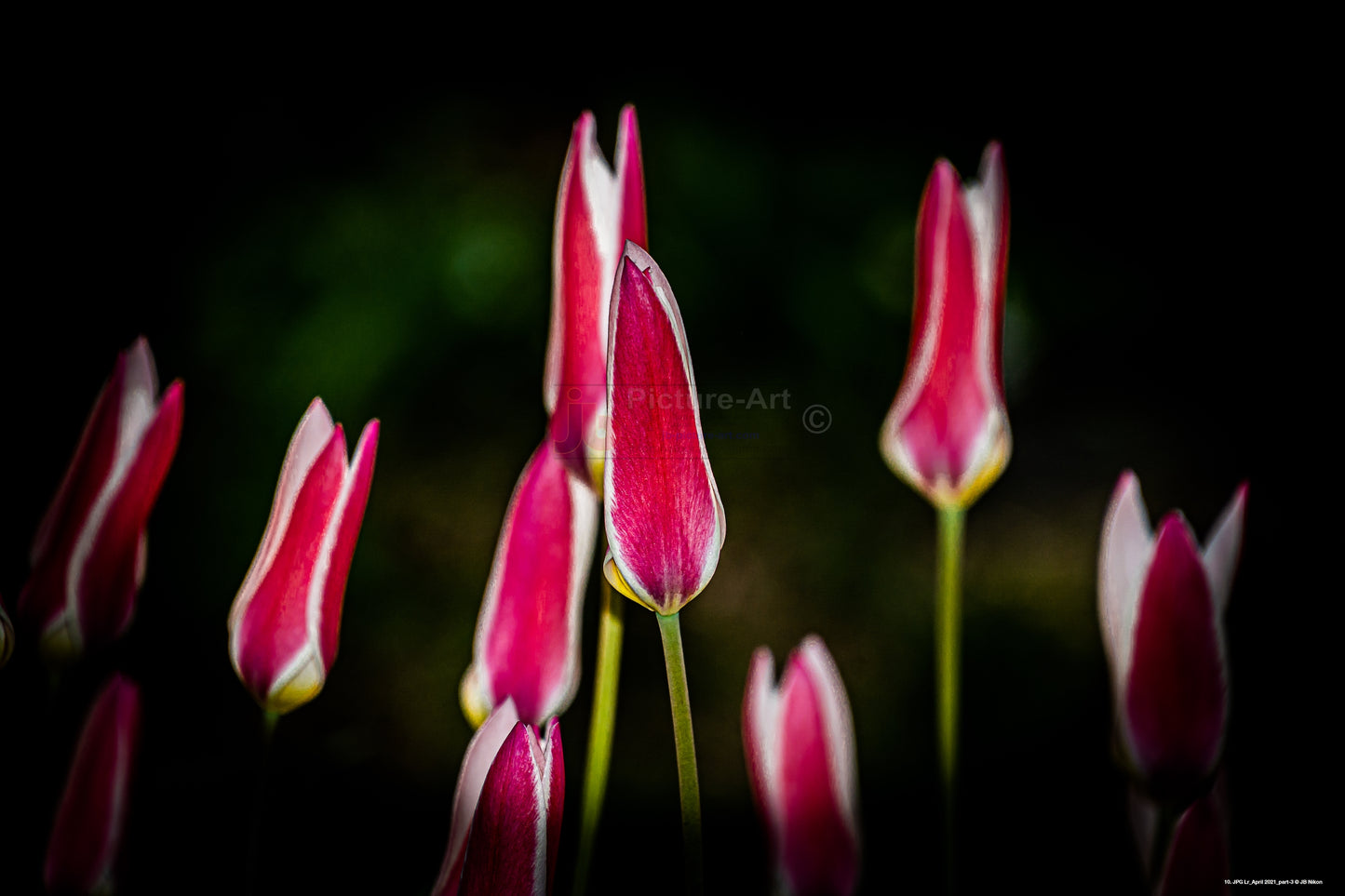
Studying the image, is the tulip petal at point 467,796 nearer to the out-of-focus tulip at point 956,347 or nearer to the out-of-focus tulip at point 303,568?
the out-of-focus tulip at point 303,568

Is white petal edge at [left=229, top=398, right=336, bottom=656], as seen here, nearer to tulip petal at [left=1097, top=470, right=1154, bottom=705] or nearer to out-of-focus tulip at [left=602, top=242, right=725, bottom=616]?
out-of-focus tulip at [left=602, top=242, right=725, bottom=616]

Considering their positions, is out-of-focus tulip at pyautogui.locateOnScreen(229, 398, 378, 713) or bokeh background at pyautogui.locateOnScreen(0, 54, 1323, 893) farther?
bokeh background at pyautogui.locateOnScreen(0, 54, 1323, 893)

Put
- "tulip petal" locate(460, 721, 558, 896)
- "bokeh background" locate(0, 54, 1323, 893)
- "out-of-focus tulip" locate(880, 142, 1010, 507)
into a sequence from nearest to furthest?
"tulip petal" locate(460, 721, 558, 896), "out-of-focus tulip" locate(880, 142, 1010, 507), "bokeh background" locate(0, 54, 1323, 893)

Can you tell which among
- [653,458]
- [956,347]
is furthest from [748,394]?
[653,458]

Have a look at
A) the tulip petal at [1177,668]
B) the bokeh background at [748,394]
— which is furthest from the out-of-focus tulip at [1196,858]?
the bokeh background at [748,394]

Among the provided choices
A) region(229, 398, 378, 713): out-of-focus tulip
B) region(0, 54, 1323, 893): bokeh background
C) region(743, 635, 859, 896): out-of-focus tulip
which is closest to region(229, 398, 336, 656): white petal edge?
region(229, 398, 378, 713): out-of-focus tulip

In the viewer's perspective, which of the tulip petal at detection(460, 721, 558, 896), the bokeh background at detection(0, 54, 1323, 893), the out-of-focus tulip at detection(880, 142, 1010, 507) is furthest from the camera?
the bokeh background at detection(0, 54, 1323, 893)
